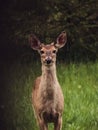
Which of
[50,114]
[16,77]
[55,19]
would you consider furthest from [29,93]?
[55,19]

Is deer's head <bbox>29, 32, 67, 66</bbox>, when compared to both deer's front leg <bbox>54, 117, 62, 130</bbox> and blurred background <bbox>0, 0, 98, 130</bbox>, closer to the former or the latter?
blurred background <bbox>0, 0, 98, 130</bbox>

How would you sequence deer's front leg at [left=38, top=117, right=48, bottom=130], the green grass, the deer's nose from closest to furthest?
1. the deer's nose
2. deer's front leg at [left=38, top=117, right=48, bottom=130]
3. the green grass

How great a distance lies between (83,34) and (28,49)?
3.76ft

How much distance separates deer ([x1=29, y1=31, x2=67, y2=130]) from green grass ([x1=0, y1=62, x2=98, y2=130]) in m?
0.26

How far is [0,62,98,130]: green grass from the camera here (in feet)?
21.5

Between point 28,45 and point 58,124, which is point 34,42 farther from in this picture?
point 28,45

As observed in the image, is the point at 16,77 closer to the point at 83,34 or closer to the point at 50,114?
the point at 50,114

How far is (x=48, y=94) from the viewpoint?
249 inches

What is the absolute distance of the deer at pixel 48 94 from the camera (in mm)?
6258

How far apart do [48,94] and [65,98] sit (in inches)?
31.0

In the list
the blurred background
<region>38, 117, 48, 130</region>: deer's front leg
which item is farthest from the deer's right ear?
<region>38, 117, 48, 130</region>: deer's front leg

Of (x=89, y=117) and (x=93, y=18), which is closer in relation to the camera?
(x=89, y=117)

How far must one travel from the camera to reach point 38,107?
6395mm

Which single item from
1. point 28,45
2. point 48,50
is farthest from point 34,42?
point 28,45
